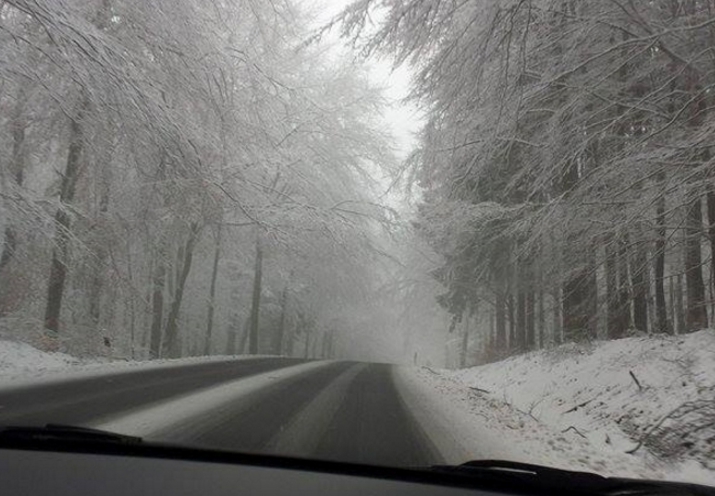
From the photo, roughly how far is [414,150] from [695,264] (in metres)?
5.82

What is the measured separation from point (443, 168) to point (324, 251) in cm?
850

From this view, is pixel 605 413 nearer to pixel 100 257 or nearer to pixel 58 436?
pixel 58 436

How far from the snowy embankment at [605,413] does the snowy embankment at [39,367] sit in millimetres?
4894

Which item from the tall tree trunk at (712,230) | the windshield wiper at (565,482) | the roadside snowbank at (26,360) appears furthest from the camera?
the roadside snowbank at (26,360)

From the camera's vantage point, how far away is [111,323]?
19.0m

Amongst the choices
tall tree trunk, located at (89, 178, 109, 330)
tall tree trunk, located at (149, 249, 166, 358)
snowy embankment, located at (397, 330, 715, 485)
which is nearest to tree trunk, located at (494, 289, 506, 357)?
snowy embankment, located at (397, 330, 715, 485)

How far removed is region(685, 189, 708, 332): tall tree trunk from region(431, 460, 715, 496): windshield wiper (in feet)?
19.1

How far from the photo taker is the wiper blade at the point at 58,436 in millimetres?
3543

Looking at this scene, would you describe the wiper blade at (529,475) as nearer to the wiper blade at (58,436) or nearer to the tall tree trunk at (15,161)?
the wiper blade at (58,436)

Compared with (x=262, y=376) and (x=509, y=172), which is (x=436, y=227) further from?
(x=262, y=376)

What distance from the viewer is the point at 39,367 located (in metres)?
10.2

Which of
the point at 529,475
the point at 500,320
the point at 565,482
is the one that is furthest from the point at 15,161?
the point at 500,320

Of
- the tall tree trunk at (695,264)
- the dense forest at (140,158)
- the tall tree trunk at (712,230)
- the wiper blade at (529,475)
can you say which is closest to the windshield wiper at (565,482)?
the wiper blade at (529,475)

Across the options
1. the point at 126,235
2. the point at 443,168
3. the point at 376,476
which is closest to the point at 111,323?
the point at 126,235
